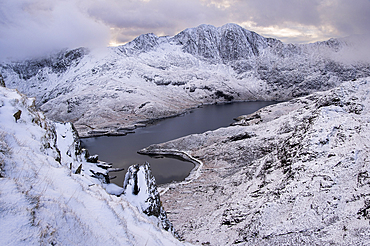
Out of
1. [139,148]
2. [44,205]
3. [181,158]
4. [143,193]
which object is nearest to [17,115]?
[44,205]

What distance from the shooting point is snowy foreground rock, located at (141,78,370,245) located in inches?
721

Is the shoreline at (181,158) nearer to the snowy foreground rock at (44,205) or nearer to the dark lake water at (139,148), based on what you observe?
the dark lake water at (139,148)

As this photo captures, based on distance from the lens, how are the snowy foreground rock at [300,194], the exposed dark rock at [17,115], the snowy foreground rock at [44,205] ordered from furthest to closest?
the snowy foreground rock at [300,194] < the exposed dark rock at [17,115] < the snowy foreground rock at [44,205]

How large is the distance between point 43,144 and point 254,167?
102ft

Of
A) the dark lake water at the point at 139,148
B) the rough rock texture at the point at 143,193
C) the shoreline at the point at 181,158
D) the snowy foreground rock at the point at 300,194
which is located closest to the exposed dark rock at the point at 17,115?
the rough rock texture at the point at 143,193

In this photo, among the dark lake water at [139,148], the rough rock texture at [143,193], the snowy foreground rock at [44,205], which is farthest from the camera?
the dark lake water at [139,148]

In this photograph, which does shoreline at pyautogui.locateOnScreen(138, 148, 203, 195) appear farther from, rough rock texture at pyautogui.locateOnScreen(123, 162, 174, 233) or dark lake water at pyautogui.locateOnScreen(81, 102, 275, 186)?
rough rock texture at pyautogui.locateOnScreen(123, 162, 174, 233)

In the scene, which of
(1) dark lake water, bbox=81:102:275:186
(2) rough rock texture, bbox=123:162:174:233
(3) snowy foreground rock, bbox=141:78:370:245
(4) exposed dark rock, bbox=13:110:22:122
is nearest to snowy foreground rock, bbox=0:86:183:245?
(4) exposed dark rock, bbox=13:110:22:122

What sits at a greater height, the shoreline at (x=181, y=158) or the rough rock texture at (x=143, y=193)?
the rough rock texture at (x=143, y=193)

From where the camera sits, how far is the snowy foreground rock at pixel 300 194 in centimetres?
1831

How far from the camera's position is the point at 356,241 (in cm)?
1503

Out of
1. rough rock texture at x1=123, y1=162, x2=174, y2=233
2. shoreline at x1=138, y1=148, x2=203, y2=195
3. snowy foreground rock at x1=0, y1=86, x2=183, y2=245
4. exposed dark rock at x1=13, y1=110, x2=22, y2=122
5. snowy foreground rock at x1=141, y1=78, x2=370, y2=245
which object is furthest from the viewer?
shoreline at x1=138, y1=148, x2=203, y2=195

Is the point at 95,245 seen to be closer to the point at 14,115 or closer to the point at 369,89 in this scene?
the point at 14,115

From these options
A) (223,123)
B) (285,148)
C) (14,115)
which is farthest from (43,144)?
(223,123)
